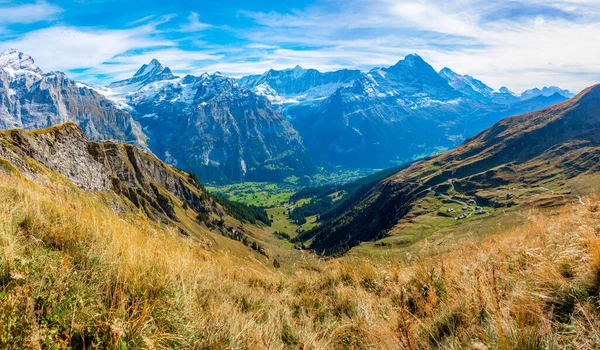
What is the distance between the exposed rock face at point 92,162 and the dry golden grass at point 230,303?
46168mm

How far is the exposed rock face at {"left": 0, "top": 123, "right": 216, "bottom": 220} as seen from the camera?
68000 millimetres

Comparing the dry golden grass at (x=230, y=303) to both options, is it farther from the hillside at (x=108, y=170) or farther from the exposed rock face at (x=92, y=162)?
the exposed rock face at (x=92, y=162)

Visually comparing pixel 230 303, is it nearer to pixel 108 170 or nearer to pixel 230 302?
pixel 230 302

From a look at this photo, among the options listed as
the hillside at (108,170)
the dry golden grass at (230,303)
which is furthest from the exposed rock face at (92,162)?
the dry golden grass at (230,303)

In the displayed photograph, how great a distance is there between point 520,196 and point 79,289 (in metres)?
206

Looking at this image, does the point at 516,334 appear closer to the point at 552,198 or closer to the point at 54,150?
the point at 54,150

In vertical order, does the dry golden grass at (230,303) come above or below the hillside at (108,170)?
above

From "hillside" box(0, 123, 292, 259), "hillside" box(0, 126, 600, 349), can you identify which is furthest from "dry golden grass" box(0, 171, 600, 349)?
"hillside" box(0, 123, 292, 259)

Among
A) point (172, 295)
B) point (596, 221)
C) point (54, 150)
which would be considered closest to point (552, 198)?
point (596, 221)

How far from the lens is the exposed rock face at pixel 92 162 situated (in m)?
68.0

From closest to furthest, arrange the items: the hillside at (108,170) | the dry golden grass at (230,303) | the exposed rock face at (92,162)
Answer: the dry golden grass at (230,303), the hillside at (108,170), the exposed rock face at (92,162)

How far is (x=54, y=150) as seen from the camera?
260 feet

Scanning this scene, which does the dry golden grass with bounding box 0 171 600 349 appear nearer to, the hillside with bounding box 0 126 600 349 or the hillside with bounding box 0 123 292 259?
the hillside with bounding box 0 126 600 349

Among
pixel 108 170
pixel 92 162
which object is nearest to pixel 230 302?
pixel 92 162
